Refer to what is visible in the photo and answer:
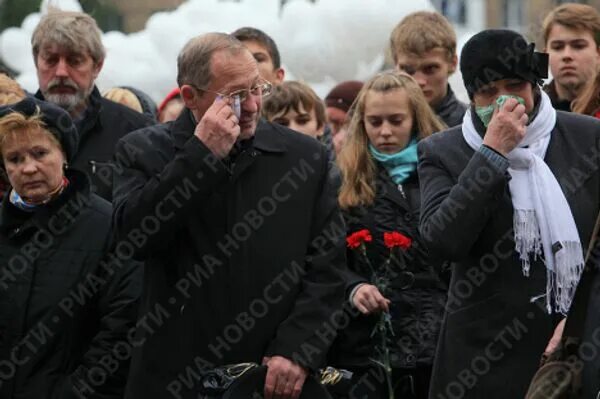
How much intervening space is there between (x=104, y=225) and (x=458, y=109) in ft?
6.76

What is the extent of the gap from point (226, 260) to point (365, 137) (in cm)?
141

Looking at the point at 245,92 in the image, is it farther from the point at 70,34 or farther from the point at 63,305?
the point at 70,34

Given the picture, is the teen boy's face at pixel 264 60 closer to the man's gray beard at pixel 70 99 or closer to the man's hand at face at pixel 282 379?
the man's gray beard at pixel 70 99

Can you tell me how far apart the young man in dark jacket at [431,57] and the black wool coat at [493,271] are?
184 cm

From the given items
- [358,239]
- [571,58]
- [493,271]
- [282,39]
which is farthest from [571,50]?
[282,39]

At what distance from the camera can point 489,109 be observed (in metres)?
5.57

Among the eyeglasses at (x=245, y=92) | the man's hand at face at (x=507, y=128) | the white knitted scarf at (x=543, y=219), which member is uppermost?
the eyeglasses at (x=245, y=92)

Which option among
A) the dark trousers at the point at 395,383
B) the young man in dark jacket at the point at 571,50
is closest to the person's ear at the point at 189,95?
the dark trousers at the point at 395,383

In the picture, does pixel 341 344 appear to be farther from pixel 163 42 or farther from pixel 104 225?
pixel 163 42

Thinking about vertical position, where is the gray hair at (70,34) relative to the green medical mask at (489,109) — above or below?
below

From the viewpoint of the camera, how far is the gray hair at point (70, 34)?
7742 millimetres

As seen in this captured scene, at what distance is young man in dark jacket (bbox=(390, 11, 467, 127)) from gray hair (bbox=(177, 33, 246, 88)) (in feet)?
6.02

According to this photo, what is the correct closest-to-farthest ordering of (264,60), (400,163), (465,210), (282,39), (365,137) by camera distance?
(465,210) < (400,163) < (365,137) < (264,60) < (282,39)

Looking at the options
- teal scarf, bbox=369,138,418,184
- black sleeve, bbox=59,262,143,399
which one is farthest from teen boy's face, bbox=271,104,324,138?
black sleeve, bbox=59,262,143,399
